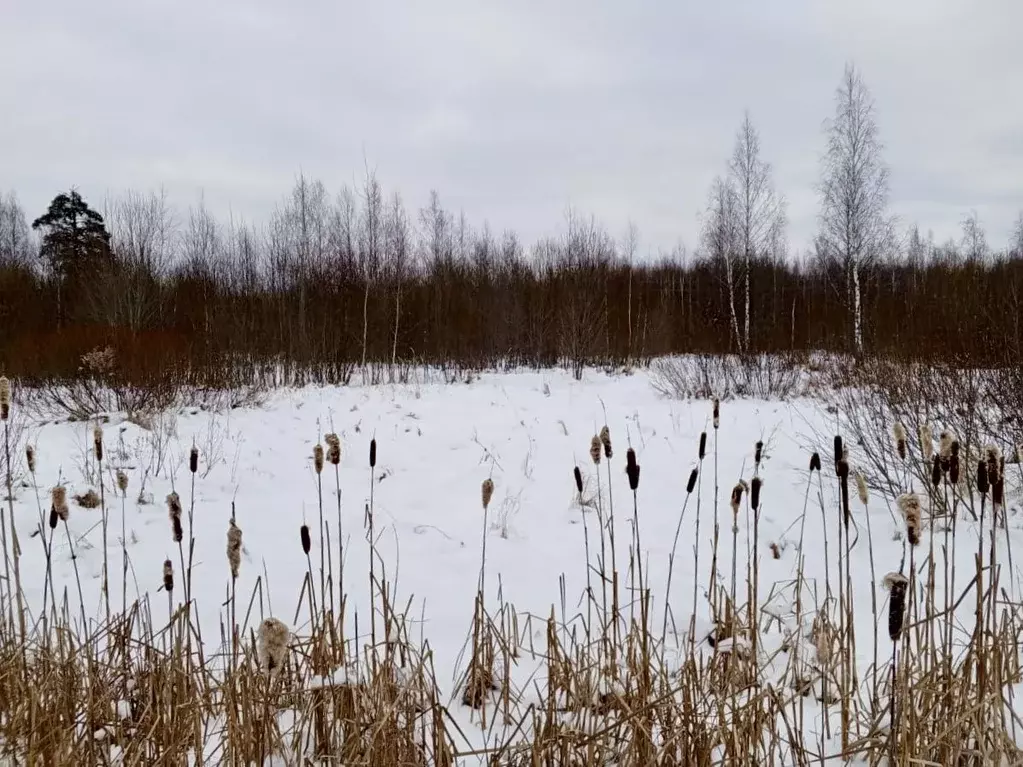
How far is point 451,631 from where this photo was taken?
3.14m

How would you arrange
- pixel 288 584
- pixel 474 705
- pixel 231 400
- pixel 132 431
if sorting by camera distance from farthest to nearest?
pixel 231 400 → pixel 132 431 → pixel 288 584 → pixel 474 705

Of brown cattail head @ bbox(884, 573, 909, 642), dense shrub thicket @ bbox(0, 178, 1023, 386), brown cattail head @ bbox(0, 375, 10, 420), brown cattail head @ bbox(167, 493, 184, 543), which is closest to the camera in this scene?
brown cattail head @ bbox(884, 573, 909, 642)

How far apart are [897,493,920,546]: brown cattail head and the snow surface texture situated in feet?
2.30

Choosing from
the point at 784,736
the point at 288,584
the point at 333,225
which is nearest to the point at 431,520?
the point at 288,584

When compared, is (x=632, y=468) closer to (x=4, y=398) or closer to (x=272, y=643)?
(x=272, y=643)

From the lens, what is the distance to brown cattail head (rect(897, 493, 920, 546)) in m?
1.22

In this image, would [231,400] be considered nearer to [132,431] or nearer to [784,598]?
[132,431]

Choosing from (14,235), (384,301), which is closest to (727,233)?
(384,301)

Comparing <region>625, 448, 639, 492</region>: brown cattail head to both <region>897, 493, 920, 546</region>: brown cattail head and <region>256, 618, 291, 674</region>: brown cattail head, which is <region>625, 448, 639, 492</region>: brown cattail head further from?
<region>256, 618, 291, 674</region>: brown cattail head

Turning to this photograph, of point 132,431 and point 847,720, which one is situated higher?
point 132,431

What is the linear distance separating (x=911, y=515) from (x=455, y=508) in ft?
14.6

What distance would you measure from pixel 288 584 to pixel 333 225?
1378cm

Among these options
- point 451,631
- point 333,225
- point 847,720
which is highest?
point 333,225

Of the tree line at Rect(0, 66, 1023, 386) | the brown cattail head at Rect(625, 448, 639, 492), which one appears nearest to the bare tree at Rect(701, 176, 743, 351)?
the tree line at Rect(0, 66, 1023, 386)
